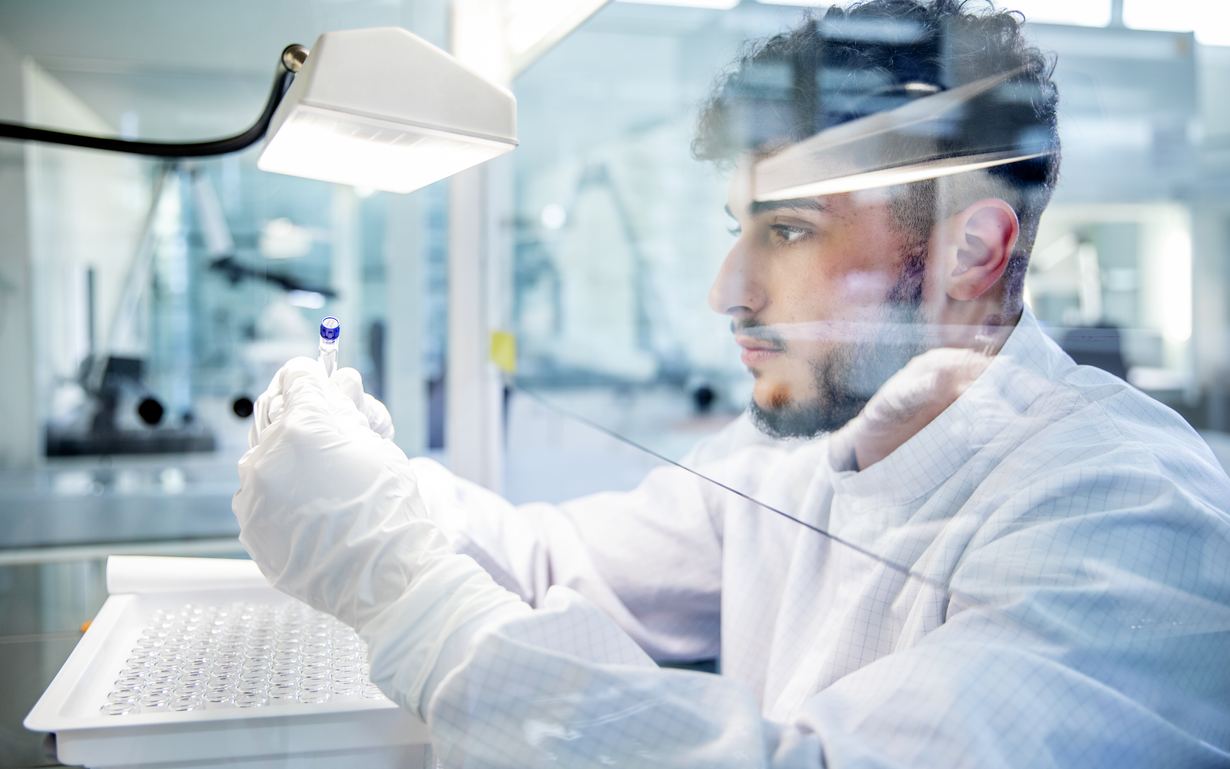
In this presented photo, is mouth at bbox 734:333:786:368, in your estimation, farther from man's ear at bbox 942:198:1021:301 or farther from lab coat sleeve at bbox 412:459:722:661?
lab coat sleeve at bbox 412:459:722:661

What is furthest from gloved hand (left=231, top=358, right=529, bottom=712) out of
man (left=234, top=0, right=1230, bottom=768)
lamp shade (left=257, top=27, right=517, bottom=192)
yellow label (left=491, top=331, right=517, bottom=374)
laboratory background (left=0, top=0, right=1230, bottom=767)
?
yellow label (left=491, top=331, right=517, bottom=374)

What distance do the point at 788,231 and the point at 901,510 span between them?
296mm

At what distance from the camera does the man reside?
21.9 inches

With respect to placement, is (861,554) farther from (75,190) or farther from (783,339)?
(75,190)

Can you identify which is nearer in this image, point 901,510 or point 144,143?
point 901,510

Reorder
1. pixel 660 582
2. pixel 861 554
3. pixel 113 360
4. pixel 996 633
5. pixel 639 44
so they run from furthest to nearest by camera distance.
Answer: pixel 113 360
pixel 639 44
pixel 660 582
pixel 861 554
pixel 996 633

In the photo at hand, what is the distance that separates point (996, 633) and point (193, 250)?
1.69 meters

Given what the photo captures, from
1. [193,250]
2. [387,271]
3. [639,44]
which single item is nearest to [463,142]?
[639,44]

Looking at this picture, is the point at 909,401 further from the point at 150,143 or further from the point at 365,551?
the point at 150,143

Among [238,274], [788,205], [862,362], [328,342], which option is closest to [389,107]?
[328,342]

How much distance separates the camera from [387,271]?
5.63 ft

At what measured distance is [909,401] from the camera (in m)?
0.70

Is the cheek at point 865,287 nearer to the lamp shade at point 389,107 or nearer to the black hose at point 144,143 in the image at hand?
the lamp shade at point 389,107

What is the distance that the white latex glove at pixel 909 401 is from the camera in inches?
25.5
